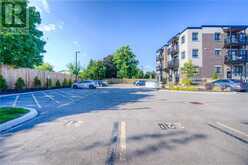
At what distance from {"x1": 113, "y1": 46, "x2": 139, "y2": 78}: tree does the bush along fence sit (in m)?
35.3

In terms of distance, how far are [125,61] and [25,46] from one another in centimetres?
4576

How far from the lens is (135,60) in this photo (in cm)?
6594

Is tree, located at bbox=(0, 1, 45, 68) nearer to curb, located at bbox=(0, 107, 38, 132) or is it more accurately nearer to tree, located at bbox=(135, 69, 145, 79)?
curb, located at bbox=(0, 107, 38, 132)

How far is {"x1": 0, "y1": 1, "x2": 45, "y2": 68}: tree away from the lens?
19.3 metres

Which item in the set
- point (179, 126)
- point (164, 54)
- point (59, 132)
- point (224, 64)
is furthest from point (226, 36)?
point (59, 132)

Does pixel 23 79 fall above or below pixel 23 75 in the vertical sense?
below

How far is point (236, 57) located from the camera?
107ft

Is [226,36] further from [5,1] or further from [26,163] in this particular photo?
[26,163]

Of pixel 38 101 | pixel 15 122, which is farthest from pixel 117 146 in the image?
pixel 38 101

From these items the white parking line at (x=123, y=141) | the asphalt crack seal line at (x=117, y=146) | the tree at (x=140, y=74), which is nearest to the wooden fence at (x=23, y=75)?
the white parking line at (x=123, y=141)

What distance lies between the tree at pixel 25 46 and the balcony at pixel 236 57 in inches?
1205

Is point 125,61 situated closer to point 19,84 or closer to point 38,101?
point 19,84

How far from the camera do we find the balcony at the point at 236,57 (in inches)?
1267

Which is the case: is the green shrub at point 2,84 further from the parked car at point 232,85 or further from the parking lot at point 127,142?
the parked car at point 232,85
